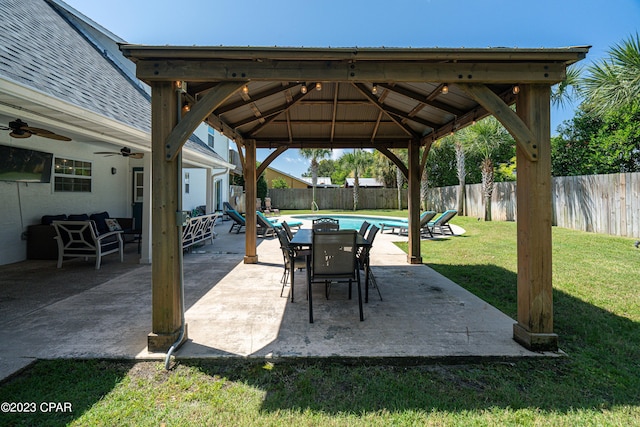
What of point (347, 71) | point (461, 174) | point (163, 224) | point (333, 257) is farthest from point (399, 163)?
point (461, 174)

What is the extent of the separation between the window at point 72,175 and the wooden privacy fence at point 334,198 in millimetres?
19380

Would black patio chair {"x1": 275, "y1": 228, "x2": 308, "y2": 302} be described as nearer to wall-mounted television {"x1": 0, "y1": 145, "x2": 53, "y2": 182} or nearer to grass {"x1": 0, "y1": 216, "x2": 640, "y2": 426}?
grass {"x1": 0, "y1": 216, "x2": 640, "y2": 426}

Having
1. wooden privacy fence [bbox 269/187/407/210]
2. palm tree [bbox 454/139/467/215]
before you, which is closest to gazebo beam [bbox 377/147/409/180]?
palm tree [bbox 454/139/467/215]

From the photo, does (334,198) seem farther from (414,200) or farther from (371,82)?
(371,82)

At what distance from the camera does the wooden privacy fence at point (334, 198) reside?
27844 mm

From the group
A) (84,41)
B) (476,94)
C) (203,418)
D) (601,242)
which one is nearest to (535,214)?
(476,94)

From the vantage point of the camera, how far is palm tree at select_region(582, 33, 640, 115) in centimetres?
815

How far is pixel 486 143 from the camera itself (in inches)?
679

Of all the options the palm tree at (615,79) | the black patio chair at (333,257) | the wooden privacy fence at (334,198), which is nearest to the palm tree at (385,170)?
the wooden privacy fence at (334,198)

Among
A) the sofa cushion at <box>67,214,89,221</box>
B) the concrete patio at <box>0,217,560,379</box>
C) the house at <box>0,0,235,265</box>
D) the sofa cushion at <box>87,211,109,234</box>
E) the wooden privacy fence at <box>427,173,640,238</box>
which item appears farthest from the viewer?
the wooden privacy fence at <box>427,173,640,238</box>

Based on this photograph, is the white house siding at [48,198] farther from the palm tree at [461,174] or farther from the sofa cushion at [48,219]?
the palm tree at [461,174]

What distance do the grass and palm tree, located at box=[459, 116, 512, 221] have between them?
13960 mm

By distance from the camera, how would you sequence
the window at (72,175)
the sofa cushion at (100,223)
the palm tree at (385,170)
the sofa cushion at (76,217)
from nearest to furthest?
1. the sofa cushion at (76,217)
2. the window at (72,175)
3. the sofa cushion at (100,223)
4. the palm tree at (385,170)

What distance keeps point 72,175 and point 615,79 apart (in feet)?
48.0
